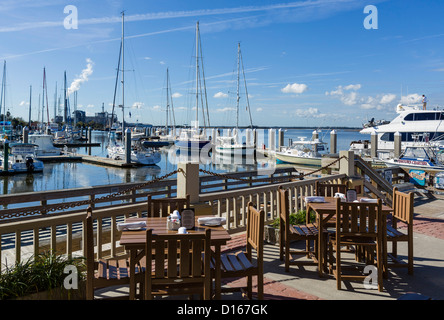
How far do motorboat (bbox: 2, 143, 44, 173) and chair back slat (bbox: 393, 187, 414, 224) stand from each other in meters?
35.0

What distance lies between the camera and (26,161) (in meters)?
33.9

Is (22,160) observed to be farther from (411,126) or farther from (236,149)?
(411,126)

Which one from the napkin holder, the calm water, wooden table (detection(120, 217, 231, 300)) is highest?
the napkin holder

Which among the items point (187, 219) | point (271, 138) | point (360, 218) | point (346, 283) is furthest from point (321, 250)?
point (271, 138)

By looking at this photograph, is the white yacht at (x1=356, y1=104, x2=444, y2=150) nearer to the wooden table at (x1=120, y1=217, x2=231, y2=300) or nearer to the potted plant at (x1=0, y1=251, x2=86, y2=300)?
the wooden table at (x1=120, y1=217, x2=231, y2=300)

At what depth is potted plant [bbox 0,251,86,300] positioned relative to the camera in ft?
11.2

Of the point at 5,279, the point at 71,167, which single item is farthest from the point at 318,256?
the point at 71,167

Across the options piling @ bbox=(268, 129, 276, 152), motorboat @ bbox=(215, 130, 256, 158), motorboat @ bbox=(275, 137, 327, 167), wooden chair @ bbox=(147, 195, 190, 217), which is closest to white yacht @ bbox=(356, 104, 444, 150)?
motorboat @ bbox=(275, 137, 327, 167)

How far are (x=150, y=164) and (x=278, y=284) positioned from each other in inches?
1453

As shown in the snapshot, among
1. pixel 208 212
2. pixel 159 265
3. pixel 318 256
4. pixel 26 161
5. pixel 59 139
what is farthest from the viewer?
pixel 59 139

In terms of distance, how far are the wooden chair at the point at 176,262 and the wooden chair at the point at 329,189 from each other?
3.69 metres

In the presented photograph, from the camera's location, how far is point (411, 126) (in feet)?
107
